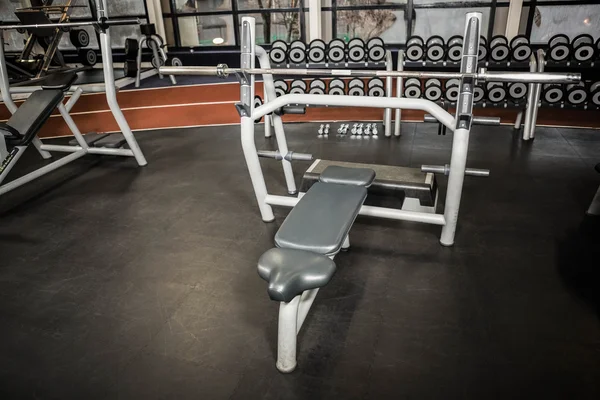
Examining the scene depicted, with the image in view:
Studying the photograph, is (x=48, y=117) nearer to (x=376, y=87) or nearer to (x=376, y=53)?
(x=376, y=87)

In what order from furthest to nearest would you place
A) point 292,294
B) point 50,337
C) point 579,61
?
point 579,61
point 50,337
point 292,294

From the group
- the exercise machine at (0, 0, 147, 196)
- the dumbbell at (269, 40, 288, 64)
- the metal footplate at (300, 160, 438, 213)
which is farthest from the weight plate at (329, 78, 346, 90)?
the exercise machine at (0, 0, 147, 196)

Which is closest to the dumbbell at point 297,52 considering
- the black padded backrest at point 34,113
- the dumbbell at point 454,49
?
the dumbbell at point 454,49

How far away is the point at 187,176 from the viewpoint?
314 cm

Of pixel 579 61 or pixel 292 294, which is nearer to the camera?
pixel 292 294

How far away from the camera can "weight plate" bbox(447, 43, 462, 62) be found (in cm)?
375

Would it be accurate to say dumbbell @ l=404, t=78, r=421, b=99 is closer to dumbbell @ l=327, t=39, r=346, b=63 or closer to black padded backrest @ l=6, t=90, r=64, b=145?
dumbbell @ l=327, t=39, r=346, b=63

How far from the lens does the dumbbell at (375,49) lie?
3.92 m

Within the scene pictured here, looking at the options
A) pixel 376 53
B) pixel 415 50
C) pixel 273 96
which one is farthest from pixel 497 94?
pixel 273 96

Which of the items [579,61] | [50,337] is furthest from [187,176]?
[579,61]

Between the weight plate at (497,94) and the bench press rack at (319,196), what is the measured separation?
6.60 ft

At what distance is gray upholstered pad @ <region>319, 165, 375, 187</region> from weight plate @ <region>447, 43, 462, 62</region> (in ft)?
7.56

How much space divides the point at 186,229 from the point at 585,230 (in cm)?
215

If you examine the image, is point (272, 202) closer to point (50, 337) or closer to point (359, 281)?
point (359, 281)
